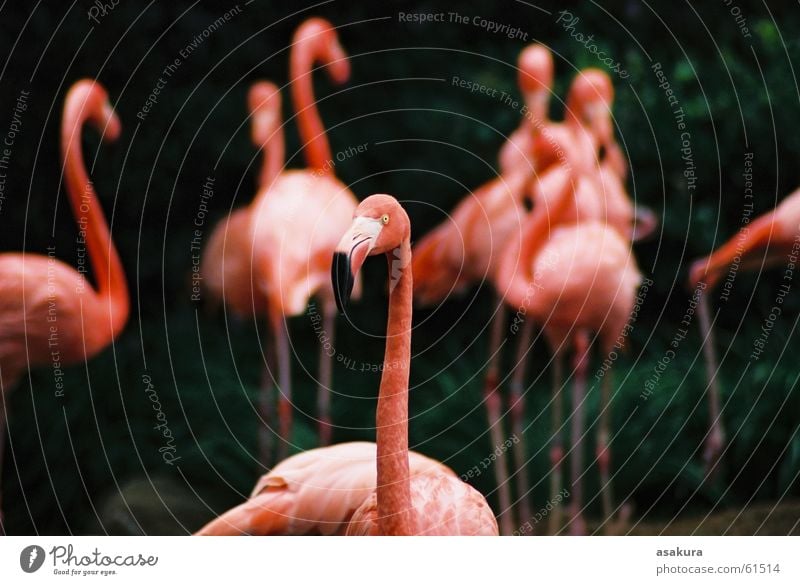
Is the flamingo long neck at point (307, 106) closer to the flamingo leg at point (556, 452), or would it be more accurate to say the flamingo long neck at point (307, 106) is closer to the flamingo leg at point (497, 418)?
the flamingo leg at point (497, 418)

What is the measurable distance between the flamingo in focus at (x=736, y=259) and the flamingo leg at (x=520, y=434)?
525mm

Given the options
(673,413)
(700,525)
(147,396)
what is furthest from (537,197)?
(147,396)

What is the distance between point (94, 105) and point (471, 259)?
1.16 metres

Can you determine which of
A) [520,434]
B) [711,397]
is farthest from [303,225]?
[711,397]

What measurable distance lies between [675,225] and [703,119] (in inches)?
13.7

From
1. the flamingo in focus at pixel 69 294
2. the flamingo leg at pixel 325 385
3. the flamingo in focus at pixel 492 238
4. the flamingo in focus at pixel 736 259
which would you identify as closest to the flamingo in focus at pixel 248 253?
the flamingo leg at pixel 325 385

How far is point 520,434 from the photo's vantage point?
13.3ft

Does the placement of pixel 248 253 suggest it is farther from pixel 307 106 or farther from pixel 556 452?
pixel 556 452

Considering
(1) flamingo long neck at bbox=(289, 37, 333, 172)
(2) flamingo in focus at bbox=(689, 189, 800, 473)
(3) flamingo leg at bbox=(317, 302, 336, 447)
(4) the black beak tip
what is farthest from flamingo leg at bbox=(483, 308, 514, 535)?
(4) the black beak tip

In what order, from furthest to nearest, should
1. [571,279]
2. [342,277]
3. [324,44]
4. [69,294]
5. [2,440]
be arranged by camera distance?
[324,44] → [2,440] → [571,279] → [69,294] → [342,277]

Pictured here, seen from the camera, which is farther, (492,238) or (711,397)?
(711,397)

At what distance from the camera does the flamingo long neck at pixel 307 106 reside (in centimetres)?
409

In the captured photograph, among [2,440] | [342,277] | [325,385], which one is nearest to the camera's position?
[342,277]
